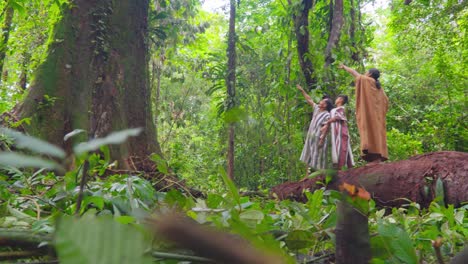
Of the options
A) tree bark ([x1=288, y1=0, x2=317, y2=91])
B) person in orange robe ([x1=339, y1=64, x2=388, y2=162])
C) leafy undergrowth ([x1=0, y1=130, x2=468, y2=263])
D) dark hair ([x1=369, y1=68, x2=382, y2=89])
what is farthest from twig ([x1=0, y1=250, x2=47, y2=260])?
tree bark ([x1=288, y1=0, x2=317, y2=91])

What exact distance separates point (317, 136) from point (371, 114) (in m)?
0.72

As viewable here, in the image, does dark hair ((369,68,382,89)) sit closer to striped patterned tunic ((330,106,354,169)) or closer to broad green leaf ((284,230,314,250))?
striped patterned tunic ((330,106,354,169))

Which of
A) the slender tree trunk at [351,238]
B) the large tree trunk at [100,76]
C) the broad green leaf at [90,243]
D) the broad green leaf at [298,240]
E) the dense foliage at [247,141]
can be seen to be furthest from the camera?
the large tree trunk at [100,76]

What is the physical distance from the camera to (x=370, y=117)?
5.70m

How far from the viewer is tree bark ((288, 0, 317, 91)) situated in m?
6.16

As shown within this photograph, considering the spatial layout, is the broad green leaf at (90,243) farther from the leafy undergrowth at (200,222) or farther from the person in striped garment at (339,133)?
the person in striped garment at (339,133)

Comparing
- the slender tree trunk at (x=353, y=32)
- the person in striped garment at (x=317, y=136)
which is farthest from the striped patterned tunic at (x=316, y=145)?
the slender tree trunk at (x=353, y=32)

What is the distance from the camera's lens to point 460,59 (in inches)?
388

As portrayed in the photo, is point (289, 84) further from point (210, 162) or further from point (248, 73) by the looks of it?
point (210, 162)

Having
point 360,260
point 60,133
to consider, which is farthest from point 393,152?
point 360,260

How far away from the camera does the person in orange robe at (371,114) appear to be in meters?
5.59

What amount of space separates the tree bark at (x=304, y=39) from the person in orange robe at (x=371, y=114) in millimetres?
716

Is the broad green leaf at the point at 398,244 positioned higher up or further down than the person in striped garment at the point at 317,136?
further down

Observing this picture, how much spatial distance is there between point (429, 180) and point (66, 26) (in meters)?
2.93
